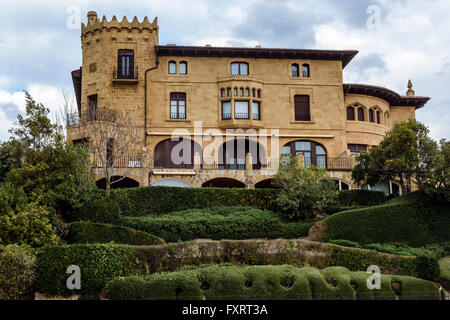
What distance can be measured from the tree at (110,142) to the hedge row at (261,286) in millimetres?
11887

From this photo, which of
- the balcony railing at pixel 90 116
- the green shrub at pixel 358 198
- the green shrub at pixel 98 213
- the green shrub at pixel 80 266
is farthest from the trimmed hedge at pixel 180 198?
the green shrub at pixel 80 266

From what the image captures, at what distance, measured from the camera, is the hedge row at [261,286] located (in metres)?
17.0

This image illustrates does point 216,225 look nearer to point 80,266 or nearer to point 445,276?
point 80,266

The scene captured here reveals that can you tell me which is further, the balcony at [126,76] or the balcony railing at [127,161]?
the balcony at [126,76]

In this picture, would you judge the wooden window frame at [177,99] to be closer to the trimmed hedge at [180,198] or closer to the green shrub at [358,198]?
the trimmed hedge at [180,198]

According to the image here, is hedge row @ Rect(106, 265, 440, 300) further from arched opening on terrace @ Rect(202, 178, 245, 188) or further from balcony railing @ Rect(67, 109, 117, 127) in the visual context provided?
balcony railing @ Rect(67, 109, 117, 127)

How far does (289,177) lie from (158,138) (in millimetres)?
12297

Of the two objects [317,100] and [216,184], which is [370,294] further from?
[317,100]

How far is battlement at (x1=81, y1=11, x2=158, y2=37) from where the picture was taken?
37.9 metres

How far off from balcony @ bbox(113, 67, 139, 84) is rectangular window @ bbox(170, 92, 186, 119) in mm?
2969

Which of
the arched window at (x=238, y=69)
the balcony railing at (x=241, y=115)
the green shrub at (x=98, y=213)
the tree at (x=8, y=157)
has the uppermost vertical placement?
the arched window at (x=238, y=69)

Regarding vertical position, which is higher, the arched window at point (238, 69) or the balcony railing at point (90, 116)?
the arched window at point (238, 69)

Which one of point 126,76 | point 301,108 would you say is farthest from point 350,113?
point 126,76

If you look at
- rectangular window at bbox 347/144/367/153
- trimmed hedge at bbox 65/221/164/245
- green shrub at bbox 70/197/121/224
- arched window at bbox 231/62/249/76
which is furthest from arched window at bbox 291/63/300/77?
trimmed hedge at bbox 65/221/164/245
